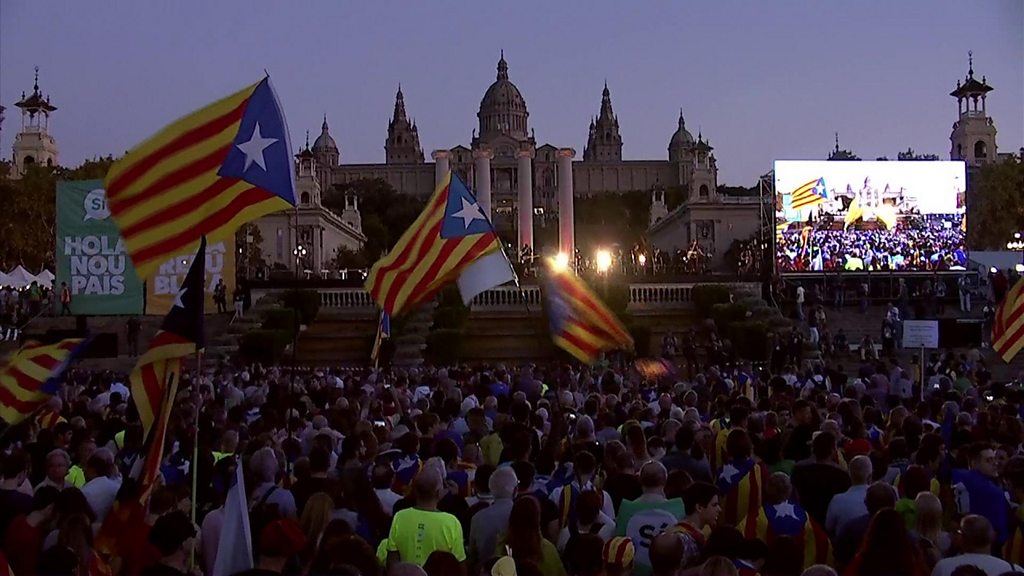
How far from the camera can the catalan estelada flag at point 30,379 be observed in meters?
11.1

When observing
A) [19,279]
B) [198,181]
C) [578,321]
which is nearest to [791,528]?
[578,321]

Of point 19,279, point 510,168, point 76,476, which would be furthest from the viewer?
point 510,168

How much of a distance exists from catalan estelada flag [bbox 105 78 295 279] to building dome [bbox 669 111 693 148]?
162191mm

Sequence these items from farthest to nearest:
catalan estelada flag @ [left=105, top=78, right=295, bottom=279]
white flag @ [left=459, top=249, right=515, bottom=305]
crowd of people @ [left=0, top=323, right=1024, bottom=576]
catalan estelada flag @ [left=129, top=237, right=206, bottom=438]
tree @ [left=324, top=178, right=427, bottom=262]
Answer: tree @ [left=324, top=178, right=427, bottom=262] → white flag @ [left=459, top=249, right=515, bottom=305] → catalan estelada flag @ [left=105, top=78, right=295, bottom=279] → catalan estelada flag @ [left=129, top=237, right=206, bottom=438] → crowd of people @ [left=0, top=323, right=1024, bottom=576]

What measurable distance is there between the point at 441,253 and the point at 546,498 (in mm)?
6096

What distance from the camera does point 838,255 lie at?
1761 inches

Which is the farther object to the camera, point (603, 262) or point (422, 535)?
point (603, 262)

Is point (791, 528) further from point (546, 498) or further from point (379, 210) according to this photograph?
point (379, 210)

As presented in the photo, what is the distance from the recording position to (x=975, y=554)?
563 centimetres

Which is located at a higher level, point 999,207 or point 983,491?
point 999,207

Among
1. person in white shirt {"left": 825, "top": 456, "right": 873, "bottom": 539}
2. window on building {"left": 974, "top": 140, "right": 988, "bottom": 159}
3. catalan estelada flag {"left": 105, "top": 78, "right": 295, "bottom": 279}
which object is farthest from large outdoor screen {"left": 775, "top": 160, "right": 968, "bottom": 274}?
window on building {"left": 974, "top": 140, "right": 988, "bottom": 159}

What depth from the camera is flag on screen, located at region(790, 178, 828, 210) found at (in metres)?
44.9

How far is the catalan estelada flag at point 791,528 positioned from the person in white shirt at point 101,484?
13.1 feet

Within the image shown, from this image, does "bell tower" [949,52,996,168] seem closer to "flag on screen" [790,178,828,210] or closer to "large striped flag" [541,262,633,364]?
"flag on screen" [790,178,828,210]
